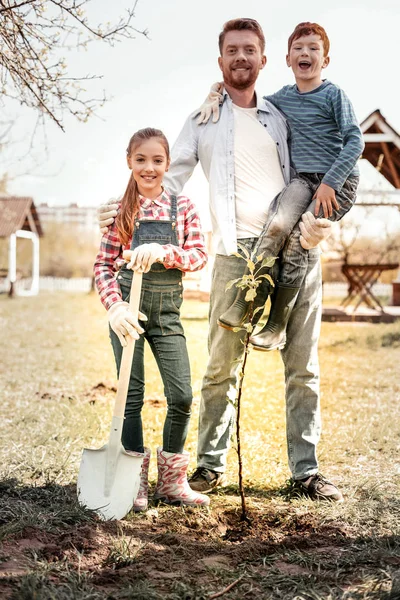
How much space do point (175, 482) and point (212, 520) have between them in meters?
0.24

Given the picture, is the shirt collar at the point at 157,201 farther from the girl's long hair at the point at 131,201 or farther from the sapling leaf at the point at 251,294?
the sapling leaf at the point at 251,294

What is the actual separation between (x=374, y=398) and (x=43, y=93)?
13.0 ft

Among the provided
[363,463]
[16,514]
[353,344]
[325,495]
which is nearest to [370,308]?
[353,344]

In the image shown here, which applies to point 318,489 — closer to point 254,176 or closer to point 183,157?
point 254,176

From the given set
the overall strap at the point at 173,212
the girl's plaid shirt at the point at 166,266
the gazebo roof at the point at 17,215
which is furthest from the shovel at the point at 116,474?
the gazebo roof at the point at 17,215

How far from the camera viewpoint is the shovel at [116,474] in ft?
9.43

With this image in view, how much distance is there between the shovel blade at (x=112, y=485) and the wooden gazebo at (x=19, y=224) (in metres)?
17.7

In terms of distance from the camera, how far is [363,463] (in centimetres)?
429

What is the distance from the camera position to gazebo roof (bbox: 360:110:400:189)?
11.1m

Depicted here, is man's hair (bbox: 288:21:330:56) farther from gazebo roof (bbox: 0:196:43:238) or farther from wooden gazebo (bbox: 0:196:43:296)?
gazebo roof (bbox: 0:196:43:238)

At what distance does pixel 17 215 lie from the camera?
2170cm

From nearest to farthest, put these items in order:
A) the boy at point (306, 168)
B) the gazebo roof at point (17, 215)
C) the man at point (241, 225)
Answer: the boy at point (306, 168) → the man at point (241, 225) → the gazebo roof at point (17, 215)

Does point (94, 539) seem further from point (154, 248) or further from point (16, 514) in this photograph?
point (154, 248)

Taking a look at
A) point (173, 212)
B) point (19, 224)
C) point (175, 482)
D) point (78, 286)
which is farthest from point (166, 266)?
point (78, 286)
